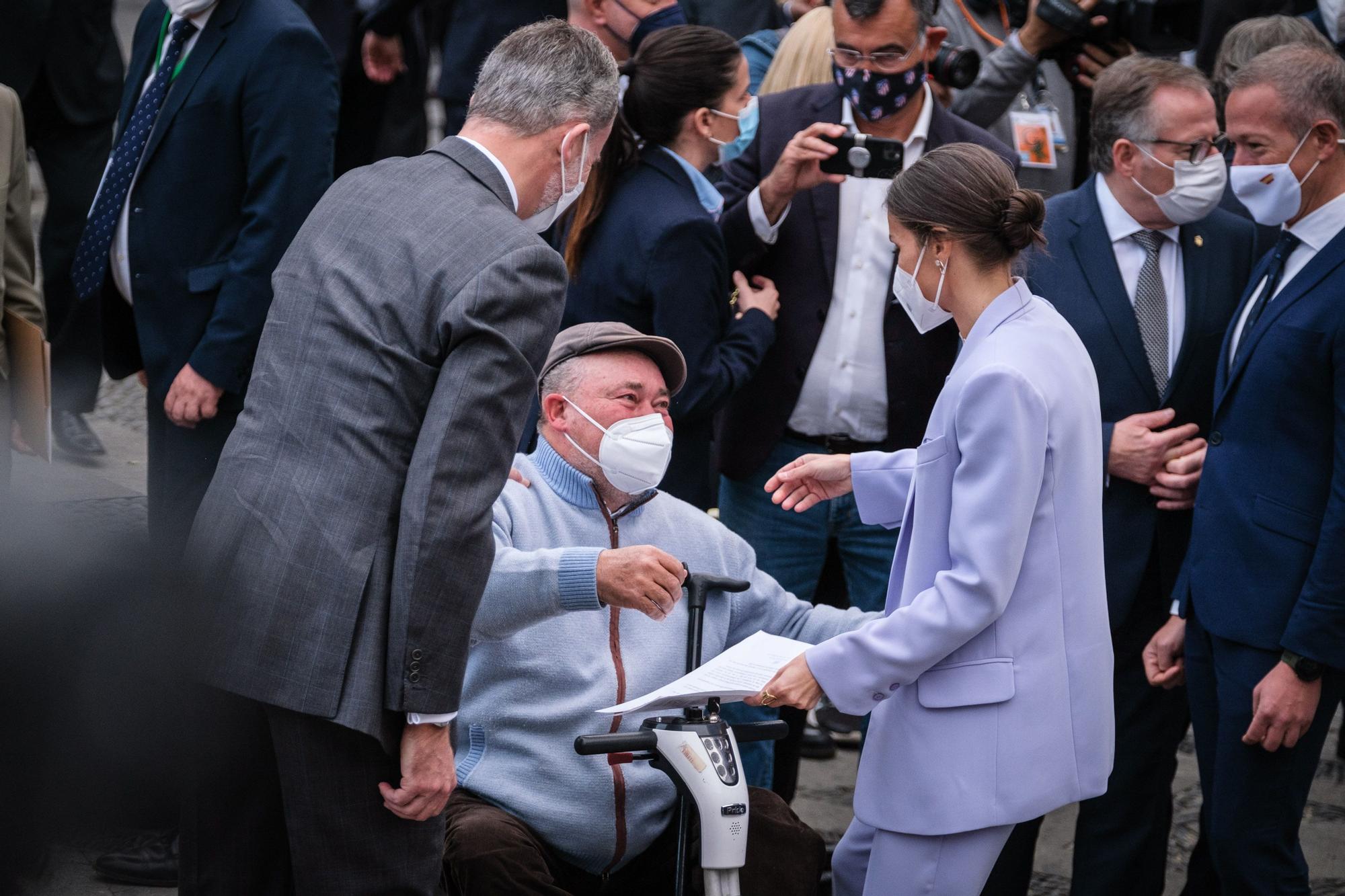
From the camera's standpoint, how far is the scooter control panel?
2.77 metres

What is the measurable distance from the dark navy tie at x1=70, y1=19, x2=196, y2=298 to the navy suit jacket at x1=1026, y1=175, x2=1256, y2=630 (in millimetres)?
2252

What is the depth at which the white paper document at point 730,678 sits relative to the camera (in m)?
2.70

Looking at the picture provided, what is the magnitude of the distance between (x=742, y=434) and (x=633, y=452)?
3.33ft

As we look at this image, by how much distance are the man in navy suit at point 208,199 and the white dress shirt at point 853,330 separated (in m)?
1.19

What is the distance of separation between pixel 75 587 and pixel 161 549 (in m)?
0.12

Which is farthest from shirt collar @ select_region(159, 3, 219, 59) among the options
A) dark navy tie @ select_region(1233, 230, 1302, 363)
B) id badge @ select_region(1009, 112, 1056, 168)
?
dark navy tie @ select_region(1233, 230, 1302, 363)

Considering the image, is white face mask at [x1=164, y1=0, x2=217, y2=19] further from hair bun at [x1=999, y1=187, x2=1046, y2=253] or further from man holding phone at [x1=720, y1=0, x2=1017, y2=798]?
hair bun at [x1=999, y1=187, x2=1046, y2=253]

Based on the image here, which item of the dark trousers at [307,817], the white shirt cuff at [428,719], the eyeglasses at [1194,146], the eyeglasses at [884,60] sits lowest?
the dark trousers at [307,817]

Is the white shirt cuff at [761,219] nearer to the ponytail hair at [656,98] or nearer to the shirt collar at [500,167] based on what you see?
the ponytail hair at [656,98]

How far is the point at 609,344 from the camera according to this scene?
10.6ft

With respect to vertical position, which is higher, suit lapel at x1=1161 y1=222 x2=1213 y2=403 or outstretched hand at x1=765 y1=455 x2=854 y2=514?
suit lapel at x1=1161 y1=222 x2=1213 y2=403

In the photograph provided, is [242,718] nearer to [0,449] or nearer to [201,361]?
[0,449]

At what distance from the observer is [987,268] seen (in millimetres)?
2771

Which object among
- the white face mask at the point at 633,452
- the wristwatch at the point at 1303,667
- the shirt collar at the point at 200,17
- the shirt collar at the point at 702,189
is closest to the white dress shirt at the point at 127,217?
the shirt collar at the point at 200,17
